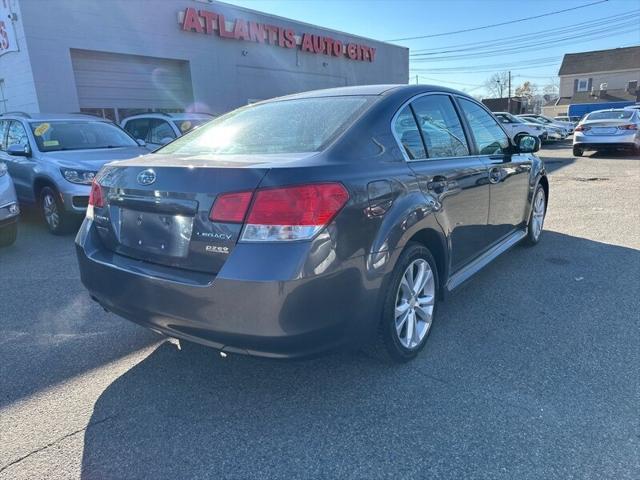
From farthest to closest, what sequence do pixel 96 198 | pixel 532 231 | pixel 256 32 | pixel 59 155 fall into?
pixel 256 32
pixel 59 155
pixel 532 231
pixel 96 198

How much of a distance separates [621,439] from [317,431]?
A: 4.68 ft

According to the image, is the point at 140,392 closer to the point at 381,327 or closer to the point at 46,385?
the point at 46,385

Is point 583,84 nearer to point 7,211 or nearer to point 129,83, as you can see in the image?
point 129,83

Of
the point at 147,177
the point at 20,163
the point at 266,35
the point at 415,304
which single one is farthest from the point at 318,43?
the point at 147,177

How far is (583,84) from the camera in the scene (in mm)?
55719

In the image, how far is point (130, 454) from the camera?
220cm

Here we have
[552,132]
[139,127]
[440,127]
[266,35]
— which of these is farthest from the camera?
[552,132]

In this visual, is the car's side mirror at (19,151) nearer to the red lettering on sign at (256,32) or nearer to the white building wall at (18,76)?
the white building wall at (18,76)

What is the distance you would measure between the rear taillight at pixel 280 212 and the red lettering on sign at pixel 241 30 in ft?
51.1

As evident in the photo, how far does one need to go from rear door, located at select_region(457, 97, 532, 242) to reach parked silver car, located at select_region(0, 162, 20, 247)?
5139mm

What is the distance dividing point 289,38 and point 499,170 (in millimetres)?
16008

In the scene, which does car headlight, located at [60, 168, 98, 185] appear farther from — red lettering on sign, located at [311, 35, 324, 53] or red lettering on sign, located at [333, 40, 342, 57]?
red lettering on sign, located at [333, 40, 342, 57]

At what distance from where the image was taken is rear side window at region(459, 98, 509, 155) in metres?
3.84

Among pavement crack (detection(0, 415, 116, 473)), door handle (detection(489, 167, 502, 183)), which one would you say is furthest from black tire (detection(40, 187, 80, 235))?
door handle (detection(489, 167, 502, 183))
